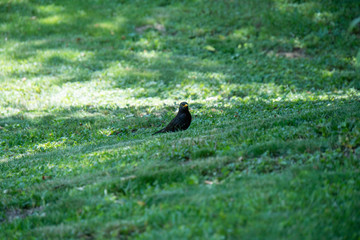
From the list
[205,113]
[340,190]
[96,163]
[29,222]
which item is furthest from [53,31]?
[340,190]

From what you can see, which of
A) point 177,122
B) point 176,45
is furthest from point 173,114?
point 176,45

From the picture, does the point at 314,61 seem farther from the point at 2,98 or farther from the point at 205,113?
the point at 2,98

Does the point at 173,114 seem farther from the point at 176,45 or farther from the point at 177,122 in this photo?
the point at 176,45

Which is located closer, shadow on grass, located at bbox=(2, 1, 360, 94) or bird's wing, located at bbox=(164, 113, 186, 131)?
bird's wing, located at bbox=(164, 113, 186, 131)

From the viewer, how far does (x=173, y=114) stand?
9.61 meters

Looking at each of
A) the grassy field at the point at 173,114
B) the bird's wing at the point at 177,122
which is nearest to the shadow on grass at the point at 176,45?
the grassy field at the point at 173,114

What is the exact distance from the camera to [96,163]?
18.8 ft

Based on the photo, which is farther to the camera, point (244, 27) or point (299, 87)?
point (244, 27)

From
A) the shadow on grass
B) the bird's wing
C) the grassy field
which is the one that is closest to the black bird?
the bird's wing

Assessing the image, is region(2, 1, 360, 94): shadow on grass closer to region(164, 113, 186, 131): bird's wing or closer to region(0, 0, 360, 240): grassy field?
Answer: region(0, 0, 360, 240): grassy field

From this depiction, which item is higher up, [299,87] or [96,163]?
[96,163]

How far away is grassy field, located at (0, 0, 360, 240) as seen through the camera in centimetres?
373

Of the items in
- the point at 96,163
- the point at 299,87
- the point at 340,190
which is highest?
the point at 340,190

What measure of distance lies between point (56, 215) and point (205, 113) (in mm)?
5574
